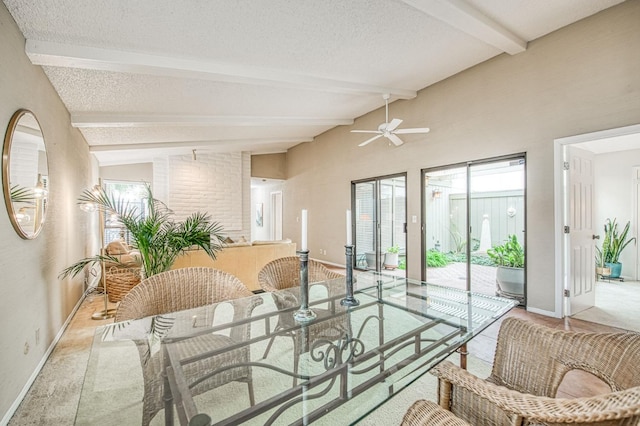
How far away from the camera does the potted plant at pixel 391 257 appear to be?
580cm

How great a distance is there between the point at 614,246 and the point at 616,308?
1.99m

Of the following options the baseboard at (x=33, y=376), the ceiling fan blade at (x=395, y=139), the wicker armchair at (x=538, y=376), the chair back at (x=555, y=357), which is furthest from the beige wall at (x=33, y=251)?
the ceiling fan blade at (x=395, y=139)

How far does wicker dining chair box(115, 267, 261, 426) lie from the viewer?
124 centimetres

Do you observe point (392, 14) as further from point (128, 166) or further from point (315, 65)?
point (128, 166)

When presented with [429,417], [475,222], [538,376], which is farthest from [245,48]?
[475,222]

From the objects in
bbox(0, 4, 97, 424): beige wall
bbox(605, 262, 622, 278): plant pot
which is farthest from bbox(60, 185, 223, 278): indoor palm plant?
bbox(605, 262, 622, 278): plant pot

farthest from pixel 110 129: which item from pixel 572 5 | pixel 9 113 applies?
pixel 572 5

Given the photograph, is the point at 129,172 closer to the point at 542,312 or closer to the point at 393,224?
the point at 393,224

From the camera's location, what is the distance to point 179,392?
3.74ft

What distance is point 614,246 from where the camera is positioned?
4.82 meters

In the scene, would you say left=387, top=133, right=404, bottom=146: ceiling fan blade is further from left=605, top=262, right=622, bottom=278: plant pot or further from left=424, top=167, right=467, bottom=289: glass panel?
left=605, top=262, right=622, bottom=278: plant pot

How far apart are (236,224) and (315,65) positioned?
16.7ft

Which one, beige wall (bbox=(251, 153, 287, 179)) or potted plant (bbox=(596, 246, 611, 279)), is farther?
beige wall (bbox=(251, 153, 287, 179))

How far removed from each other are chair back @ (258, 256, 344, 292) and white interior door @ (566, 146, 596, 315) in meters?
2.85
